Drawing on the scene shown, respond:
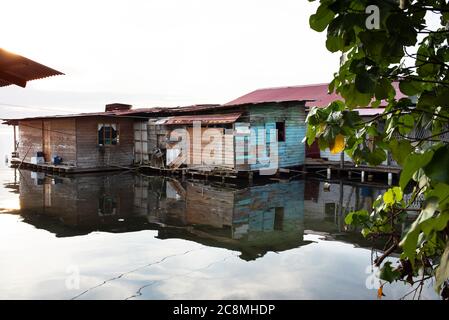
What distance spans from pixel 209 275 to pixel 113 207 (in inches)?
311

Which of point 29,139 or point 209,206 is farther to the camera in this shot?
point 29,139

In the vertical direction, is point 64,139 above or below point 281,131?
below

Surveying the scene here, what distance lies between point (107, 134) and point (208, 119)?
8475 mm

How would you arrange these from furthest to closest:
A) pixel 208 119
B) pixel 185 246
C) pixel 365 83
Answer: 1. pixel 208 119
2. pixel 185 246
3. pixel 365 83

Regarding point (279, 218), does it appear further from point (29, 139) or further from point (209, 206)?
point (29, 139)

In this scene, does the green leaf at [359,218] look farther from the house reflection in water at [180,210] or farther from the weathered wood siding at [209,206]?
the weathered wood siding at [209,206]

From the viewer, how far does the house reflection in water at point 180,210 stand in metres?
10.3

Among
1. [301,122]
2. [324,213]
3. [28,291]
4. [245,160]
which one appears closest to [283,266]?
[28,291]

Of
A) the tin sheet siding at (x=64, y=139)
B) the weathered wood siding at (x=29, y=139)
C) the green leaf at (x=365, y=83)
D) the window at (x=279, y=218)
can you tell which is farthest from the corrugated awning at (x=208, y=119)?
the green leaf at (x=365, y=83)

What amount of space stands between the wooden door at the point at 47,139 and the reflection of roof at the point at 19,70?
2225 cm

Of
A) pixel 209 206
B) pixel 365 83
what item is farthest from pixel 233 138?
pixel 365 83

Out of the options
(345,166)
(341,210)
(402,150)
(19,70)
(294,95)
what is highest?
(294,95)

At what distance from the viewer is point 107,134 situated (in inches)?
1018

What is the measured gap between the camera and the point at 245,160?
2080 cm
